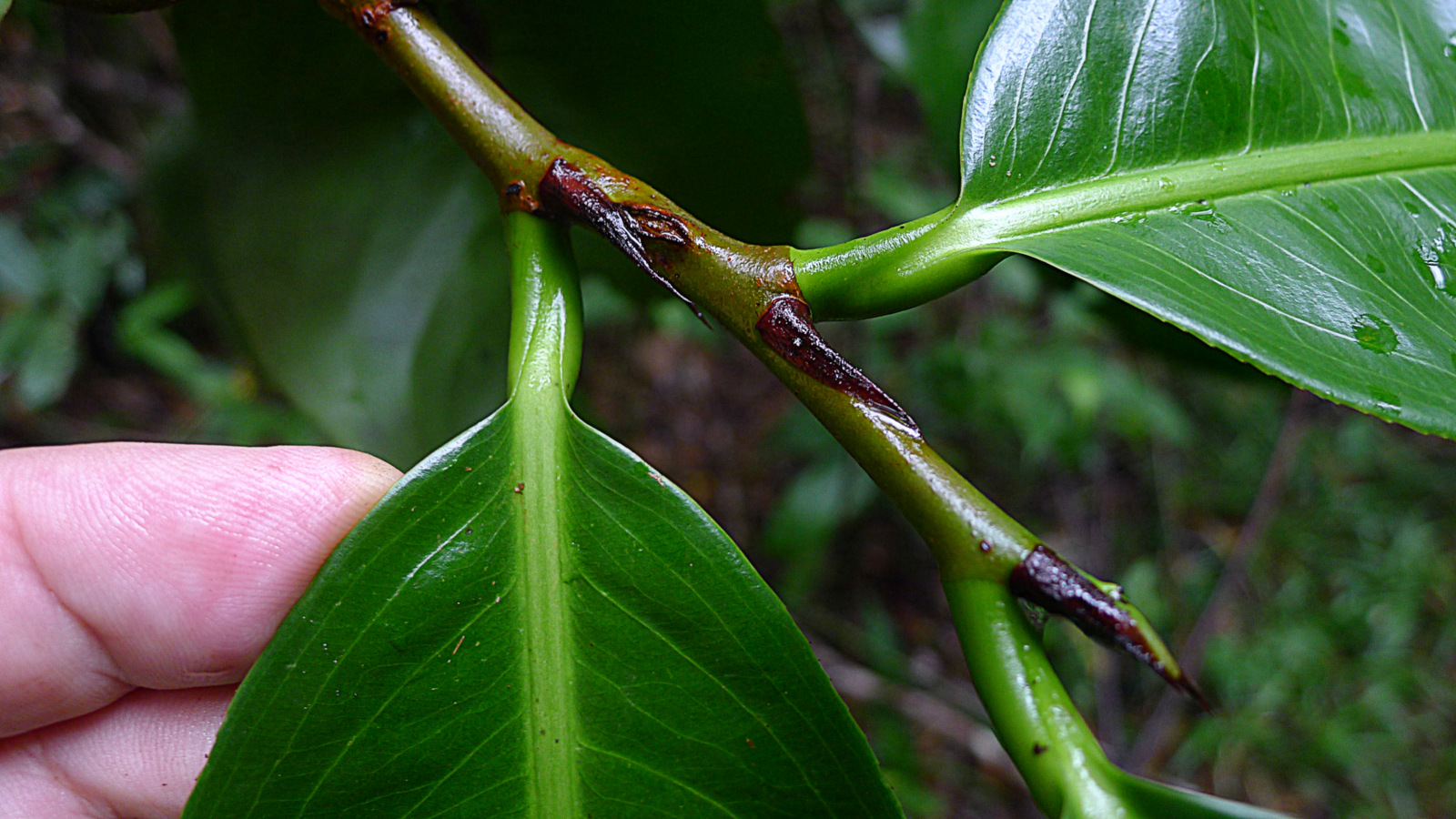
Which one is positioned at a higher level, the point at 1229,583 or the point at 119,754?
the point at 119,754

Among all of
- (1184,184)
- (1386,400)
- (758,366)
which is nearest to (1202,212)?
(1184,184)

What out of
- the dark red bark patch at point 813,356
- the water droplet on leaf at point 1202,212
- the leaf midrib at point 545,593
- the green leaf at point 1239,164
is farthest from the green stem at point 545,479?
the water droplet on leaf at point 1202,212

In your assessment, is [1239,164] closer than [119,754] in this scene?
Yes

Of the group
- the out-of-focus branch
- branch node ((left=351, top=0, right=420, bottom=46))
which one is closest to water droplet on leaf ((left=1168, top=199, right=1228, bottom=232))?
branch node ((left=351, top=0, right=420, bottom=46))

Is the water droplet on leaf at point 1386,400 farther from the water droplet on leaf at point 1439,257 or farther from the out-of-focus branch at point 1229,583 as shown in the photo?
the out-of-focus branch at point 1229,583

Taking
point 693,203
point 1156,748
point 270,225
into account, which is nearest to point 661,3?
point 693,203

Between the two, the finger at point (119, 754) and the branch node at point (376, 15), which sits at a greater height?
the branch node at point (376, 15)

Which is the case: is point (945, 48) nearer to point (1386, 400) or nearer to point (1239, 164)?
point (1239, 164)

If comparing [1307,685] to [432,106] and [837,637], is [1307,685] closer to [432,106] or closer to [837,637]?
[837,637]
